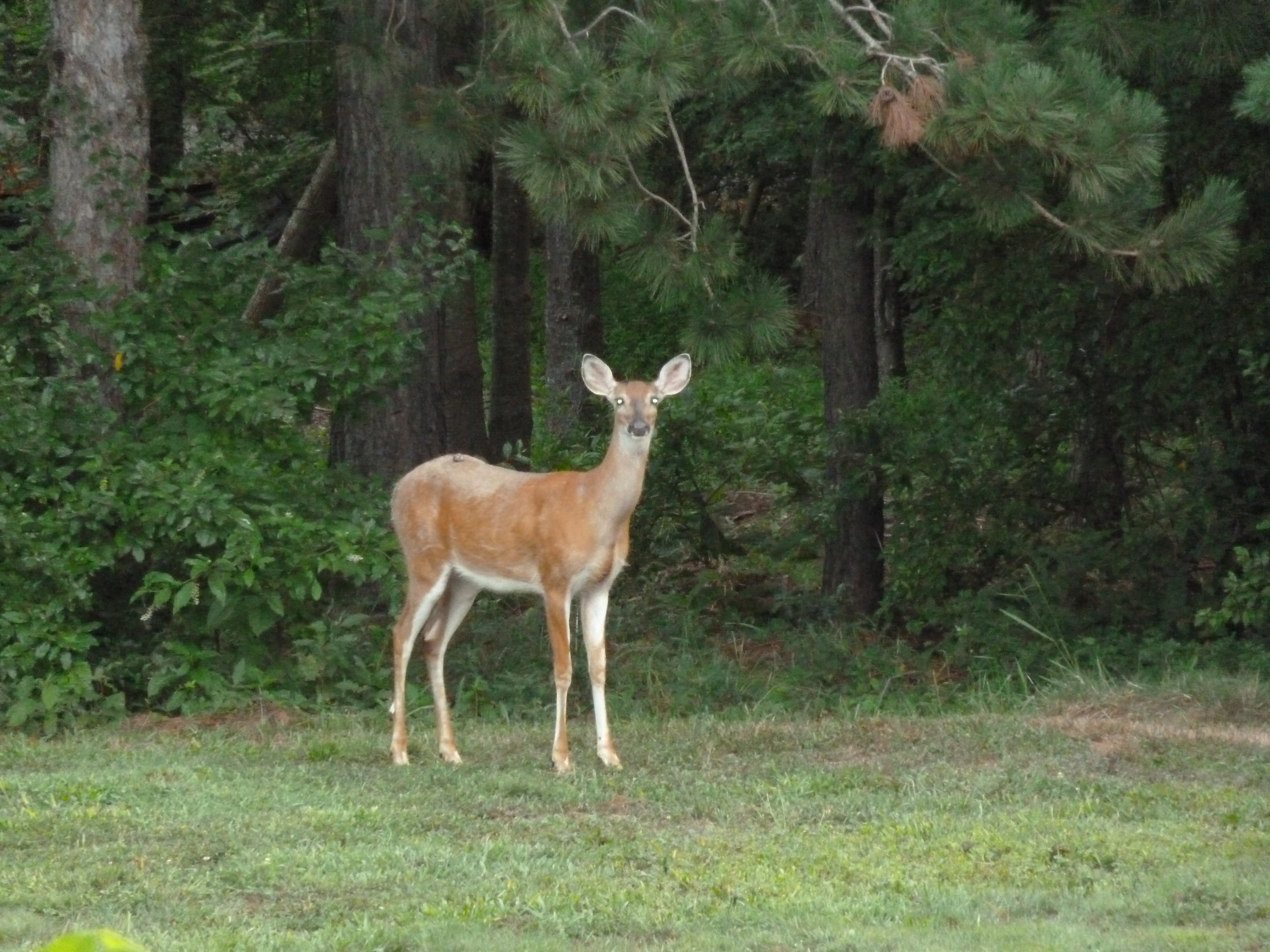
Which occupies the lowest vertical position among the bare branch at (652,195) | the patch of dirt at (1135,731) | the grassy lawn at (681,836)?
the grassy lawn at (681,836)

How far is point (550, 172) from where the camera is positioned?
8648 mm

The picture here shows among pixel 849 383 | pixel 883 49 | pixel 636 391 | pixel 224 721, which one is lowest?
pixel 224 721

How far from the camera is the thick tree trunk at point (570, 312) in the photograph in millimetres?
18812

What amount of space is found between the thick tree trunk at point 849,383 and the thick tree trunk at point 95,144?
16.8 ft

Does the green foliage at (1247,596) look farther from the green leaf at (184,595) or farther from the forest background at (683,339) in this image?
the green leaf at (184,595)

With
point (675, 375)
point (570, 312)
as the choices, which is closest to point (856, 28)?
point (675, 375)

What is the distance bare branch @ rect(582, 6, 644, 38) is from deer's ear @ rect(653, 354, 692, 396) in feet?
5.46

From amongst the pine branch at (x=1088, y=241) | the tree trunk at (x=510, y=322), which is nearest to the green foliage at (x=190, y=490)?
the pine branch at (x=1088, y=241)

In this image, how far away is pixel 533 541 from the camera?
352 inches

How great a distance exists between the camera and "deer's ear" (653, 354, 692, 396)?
29.5ft

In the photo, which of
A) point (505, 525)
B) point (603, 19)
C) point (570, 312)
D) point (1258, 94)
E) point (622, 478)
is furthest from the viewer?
point (570, 312)

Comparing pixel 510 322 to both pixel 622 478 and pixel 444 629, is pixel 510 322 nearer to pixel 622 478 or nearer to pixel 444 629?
pixel 444 629

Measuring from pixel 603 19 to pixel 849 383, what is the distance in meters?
5.32

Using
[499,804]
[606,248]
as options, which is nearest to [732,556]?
[606,248]
